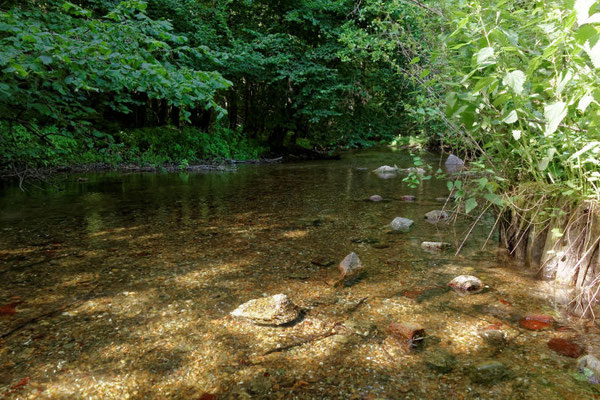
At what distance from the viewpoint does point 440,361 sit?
7.55 feet

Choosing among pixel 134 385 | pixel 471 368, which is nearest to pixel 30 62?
pixel 134 385

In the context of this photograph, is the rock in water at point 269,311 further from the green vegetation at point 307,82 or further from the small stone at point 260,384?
the green vegetation at point 307,82

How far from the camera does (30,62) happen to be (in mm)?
3299

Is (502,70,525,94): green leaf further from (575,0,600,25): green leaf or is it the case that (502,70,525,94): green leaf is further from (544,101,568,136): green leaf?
(575,0,600,25): green leaf

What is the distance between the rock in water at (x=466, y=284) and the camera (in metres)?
3.26

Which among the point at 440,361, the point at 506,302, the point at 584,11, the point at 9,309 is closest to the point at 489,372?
the point at 440,361

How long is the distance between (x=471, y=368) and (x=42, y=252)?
4434 mm

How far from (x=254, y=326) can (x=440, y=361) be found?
129 centimetres

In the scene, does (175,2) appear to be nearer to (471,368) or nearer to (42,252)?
(42,252)

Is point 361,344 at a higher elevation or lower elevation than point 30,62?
lower

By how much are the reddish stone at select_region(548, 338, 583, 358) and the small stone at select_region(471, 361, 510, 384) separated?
17.7 inches

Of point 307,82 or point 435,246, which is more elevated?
point 307,82

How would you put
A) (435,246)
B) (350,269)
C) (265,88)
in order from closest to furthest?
(350,269), (435,246), (265,88)

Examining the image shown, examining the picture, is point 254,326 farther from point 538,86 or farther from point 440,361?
point 538,86
